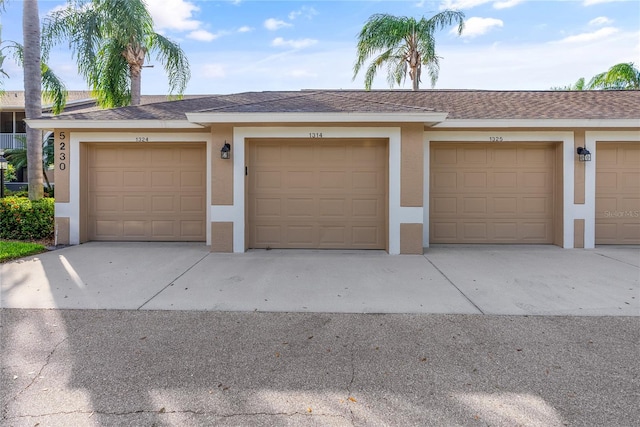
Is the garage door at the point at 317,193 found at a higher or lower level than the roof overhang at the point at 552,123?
lower

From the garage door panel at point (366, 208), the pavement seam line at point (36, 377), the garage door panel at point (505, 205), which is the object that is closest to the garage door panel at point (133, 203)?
the garage door panel at point (366, 208)

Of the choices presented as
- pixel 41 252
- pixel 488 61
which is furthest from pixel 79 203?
pixel 488 61

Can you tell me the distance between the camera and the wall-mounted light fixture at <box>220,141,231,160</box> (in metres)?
6.88

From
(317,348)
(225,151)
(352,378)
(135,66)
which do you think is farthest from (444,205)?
(135,66)

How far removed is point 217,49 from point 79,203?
6660 mm

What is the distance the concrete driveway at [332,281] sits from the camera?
4000 mm

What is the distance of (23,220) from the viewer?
26.2 ft

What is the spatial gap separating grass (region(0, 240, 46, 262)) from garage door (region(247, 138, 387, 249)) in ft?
13.9

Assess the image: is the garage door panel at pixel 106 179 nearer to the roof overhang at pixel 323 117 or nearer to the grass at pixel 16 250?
the grass at pixel 16 250

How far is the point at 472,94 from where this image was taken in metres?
10.1

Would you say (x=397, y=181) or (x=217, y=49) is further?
(x=217, y=49)

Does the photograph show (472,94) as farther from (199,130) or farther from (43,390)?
(43,390)

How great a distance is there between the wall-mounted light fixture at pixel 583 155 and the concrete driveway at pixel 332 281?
2.01 metres

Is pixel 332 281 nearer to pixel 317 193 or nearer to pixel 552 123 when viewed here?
pixel 317 193
